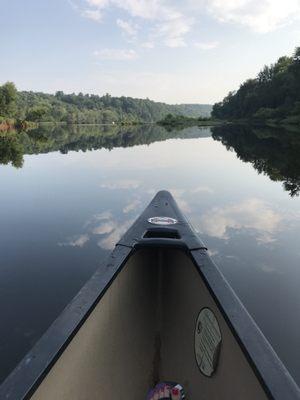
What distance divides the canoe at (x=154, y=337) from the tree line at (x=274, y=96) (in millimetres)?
59412

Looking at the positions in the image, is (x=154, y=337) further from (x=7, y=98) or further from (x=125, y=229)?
(x=7, y=98)

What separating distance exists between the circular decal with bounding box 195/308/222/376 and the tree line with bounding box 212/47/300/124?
197ft

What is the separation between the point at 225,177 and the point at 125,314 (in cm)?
1376

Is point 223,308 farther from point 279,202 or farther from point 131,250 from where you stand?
point 279,202

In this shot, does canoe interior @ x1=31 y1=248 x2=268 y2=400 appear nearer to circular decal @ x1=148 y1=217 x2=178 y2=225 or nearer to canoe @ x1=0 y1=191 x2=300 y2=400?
canoe @ x1=0 y1=191 x2=300 y2=400

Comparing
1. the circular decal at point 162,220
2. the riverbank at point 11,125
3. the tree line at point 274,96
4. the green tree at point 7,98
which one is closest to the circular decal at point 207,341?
the circular decal at point 162,220

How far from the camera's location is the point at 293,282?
5902mm

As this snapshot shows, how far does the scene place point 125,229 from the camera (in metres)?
8.80

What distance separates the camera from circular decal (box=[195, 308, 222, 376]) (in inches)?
106

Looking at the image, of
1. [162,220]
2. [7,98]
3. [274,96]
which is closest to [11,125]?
[7,98]

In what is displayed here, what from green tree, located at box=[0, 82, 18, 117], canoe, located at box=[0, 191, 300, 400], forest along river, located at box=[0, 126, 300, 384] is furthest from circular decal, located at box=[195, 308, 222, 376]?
green tree, located at box=[0, 82, 18, 117]

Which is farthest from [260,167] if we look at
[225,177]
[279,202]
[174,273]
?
[174,273]

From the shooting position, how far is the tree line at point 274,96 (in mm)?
64125

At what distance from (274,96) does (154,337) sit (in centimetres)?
8150
